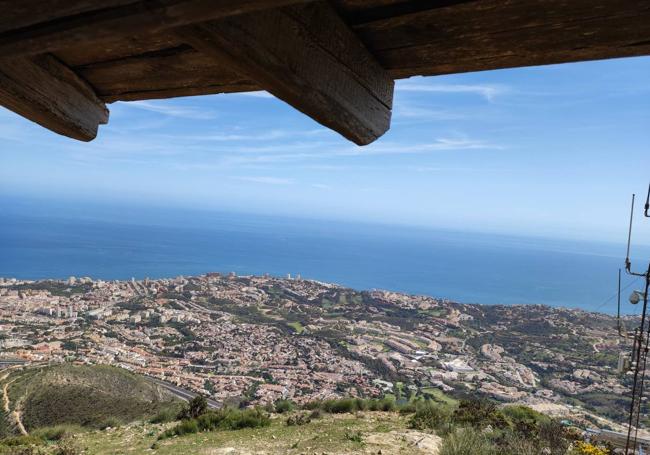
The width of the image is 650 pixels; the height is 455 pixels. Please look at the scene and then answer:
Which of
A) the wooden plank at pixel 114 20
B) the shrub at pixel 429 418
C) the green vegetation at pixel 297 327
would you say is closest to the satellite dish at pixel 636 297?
the shrub at pixel 429 418

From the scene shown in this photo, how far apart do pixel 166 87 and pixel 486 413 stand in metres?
8.45

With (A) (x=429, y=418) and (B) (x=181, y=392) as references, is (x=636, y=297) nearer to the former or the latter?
(A) (x=429, y=418)

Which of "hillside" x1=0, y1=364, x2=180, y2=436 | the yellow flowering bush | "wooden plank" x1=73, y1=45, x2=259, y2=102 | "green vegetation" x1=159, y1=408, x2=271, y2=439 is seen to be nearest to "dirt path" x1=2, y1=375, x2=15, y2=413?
"hillside" x1=0, y1=364, x2=180, y2=436

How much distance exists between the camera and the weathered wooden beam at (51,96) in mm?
1186

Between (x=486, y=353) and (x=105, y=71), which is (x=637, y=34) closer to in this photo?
(x=105, y=71)

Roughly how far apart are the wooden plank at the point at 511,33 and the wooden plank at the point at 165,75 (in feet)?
1.30

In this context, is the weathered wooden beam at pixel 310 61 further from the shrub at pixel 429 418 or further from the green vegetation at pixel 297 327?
the green vegetation at pixel 297 327

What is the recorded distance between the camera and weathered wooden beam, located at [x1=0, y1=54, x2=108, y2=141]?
1186 millimetres

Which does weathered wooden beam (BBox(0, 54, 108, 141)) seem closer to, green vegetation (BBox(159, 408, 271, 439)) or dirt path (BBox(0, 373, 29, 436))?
green vegetation (BBox(159, 408, 271, 439))

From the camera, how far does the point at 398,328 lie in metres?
41.3

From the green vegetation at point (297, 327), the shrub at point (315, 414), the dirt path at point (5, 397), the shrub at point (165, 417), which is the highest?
the shrub at point (315, 414)

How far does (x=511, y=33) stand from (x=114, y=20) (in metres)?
0.68

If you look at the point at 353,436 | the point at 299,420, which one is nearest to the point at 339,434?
the point at 353,436

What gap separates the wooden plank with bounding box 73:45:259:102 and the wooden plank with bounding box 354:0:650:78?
0.40m
